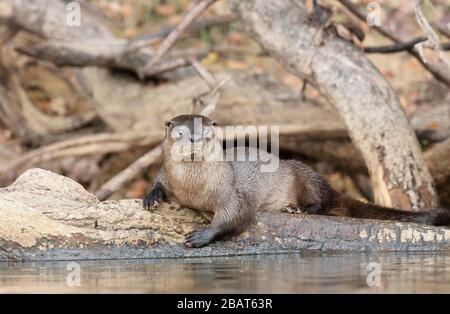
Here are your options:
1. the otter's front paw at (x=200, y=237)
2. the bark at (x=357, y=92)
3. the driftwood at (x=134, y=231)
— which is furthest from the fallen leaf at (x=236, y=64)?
the otter's front paw at (x=200, y=237)

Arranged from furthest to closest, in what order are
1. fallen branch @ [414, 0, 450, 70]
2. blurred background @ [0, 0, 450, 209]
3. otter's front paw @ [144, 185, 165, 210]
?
blurred background @ [0, 0, 450, 209] → fallen branch @ [414, 0, 450, 70] → otter's front paw @ [144, 185, 165, 210]

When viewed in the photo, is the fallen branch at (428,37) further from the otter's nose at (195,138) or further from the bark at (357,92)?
the otter's nose at (195,138)

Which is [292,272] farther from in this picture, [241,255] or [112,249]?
[112,249]

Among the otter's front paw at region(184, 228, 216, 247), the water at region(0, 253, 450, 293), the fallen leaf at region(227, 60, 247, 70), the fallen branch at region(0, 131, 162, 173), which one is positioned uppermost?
the fallen leaf at region(227, 60, 247, 70)

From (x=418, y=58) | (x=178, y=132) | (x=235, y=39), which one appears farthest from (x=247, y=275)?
(x=235, y=39)

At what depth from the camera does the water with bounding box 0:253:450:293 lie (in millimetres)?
3793

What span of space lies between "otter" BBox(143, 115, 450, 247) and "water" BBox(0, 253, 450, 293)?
0.72 feet

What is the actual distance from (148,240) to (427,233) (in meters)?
1.44

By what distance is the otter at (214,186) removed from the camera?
4777 mm

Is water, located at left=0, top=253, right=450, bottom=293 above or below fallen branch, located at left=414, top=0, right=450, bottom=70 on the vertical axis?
below

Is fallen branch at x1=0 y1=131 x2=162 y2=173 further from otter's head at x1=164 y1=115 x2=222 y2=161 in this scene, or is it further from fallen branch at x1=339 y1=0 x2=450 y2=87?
otter's head at x1=164 y1=115 x2=222 y2=161

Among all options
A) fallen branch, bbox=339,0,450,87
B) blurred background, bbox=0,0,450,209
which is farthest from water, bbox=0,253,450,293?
blurred background, bbox=0,0,450,209

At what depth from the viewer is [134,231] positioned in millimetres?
4820

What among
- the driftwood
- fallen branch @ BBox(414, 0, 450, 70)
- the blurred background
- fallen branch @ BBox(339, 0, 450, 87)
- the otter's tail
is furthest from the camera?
the blurred background
